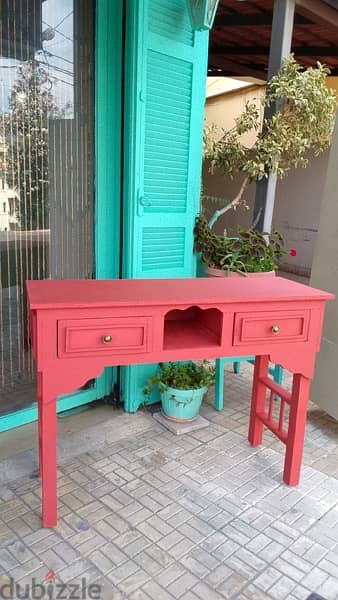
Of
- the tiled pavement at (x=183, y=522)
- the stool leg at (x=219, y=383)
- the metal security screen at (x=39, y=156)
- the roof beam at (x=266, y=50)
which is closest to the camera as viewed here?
the tiled pavement at (x=183, y=522)

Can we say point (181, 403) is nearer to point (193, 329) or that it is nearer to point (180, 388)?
point (180, 388)

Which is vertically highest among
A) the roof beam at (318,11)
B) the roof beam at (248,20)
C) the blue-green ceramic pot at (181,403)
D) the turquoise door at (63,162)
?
the roof beam at (248,20)

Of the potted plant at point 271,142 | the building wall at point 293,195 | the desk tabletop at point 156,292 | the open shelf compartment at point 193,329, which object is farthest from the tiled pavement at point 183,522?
the building wall at point 293,195

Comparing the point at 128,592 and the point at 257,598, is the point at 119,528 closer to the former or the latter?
the point at 128,592

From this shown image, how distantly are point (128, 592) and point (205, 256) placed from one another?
6.73 ft

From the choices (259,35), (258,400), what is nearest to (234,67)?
(259,35)

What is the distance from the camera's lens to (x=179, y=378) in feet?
9.55

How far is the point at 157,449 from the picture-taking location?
261 cm

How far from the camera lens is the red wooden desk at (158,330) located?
5.92ft

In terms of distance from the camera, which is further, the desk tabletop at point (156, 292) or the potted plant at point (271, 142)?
the potted plant at point (271, 142)

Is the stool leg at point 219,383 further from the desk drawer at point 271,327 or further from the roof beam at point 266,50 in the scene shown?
the roof beam at point 266,50

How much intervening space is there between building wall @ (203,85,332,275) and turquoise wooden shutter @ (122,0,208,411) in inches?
167

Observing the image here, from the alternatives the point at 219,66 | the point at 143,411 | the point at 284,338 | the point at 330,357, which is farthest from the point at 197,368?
the point at 219,66

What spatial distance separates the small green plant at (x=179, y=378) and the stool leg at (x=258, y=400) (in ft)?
1.23
